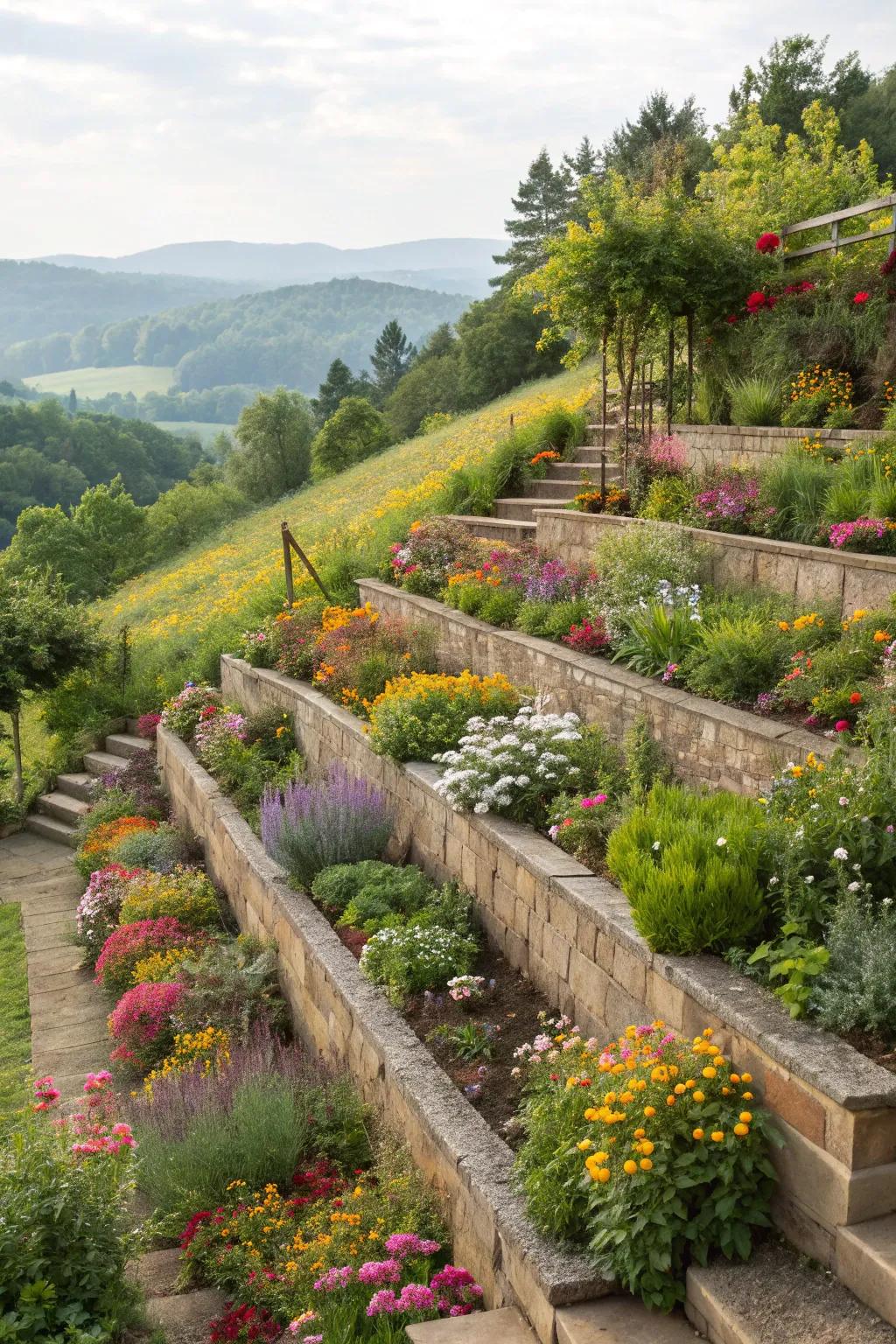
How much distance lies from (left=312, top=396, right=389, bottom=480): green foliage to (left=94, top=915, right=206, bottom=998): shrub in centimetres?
3204

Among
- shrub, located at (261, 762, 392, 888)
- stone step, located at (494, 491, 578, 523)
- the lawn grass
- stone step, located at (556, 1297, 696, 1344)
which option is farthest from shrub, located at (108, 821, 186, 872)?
stone step, located at (556, 1297, 696, 1344)

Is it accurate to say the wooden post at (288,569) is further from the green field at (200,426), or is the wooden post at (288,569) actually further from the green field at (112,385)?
the green field at (112,385)

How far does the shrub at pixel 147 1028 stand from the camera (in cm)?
622

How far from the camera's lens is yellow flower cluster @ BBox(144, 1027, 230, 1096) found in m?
5.58

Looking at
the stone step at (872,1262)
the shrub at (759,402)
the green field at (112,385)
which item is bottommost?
the stone step at (872,1262)

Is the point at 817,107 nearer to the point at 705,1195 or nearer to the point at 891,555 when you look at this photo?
the point at 891,555

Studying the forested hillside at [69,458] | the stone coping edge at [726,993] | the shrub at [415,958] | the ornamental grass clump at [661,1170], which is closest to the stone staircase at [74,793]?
the shrub at [415,958]

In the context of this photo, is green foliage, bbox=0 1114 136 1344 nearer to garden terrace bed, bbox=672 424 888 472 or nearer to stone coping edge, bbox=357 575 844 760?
stone coping edge, bbox=357 575 844 760

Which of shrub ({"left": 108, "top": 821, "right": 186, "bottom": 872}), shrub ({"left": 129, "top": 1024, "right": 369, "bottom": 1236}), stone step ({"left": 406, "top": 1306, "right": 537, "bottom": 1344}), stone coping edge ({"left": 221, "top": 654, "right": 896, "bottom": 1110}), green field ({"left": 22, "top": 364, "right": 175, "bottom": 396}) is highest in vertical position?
green field ({"left": 22, "top": 364, "right": 175, "bottom": 396})

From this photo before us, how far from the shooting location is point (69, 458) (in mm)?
57719

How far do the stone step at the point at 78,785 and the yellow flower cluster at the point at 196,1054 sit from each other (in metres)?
6.36

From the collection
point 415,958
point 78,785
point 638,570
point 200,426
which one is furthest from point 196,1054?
point 200,426

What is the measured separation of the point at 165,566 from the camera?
95.0ft

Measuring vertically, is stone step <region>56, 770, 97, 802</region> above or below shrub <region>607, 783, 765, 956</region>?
below
